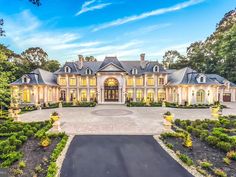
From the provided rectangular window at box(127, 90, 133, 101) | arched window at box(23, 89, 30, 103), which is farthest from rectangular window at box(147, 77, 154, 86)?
arched window at box(23, 89, 30, 103)

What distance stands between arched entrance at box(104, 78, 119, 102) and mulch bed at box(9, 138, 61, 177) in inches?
877

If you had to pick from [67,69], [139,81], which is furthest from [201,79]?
[67,69]

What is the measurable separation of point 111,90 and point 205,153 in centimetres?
2472

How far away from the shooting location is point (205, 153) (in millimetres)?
7266

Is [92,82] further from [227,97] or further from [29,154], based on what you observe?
[227,97]

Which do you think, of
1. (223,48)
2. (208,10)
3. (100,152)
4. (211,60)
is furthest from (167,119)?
(211,60)

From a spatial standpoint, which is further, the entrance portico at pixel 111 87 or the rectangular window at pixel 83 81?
the rectangular window at pixel 83 81

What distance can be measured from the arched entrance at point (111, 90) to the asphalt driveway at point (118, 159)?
21.8 meters

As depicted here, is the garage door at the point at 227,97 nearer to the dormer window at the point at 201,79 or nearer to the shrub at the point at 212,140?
the dormer window at the point at 201,79

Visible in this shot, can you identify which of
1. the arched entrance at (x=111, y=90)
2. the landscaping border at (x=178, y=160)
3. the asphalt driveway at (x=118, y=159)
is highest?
the arched entrance at (x=111, y=90)

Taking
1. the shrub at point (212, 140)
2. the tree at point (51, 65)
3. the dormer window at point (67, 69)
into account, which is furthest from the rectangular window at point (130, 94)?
the tree at point (51, 65)

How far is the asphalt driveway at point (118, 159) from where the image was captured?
560cm

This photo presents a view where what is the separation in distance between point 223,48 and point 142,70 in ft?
62.1

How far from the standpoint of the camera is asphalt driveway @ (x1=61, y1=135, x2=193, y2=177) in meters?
5.60
